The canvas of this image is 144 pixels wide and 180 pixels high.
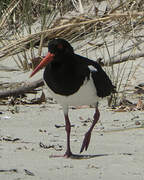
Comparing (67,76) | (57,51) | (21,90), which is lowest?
(21,90)

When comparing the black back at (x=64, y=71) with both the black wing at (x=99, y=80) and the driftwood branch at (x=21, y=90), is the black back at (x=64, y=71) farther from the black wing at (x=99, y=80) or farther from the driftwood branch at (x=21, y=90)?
the driftwood branch at (x=21, y=90)

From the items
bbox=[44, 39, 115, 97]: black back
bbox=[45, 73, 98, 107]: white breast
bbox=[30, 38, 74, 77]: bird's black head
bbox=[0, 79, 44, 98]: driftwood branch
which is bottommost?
bbox=[0, 79, 44, 98]: driftwood branch

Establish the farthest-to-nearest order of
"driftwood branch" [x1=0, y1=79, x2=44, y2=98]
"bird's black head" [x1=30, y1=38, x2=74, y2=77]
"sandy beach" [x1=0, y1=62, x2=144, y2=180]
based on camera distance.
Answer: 1. "driftwood branch" [x1=0, y1=79, x2=44, y2=98]
2. "bird's black head" [x1=30, y1=38, x2=74, y2=77]
3. "sandy beach" [x1=0, y1=62, x2=144, y2=180]

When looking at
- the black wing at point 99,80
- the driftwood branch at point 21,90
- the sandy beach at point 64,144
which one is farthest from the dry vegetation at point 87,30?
the black wing at point 99,80

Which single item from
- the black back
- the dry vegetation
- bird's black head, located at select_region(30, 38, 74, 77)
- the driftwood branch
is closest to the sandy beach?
the driftwood branch

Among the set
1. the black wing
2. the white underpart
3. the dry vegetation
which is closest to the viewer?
the white underpart

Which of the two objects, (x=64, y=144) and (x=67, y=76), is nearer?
(x=67, y=76)

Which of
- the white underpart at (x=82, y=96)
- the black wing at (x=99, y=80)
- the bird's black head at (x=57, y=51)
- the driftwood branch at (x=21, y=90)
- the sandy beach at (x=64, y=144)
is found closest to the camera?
the sandy beach at (x=64, y=144)

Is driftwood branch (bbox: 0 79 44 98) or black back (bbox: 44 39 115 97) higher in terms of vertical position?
black back (bbox: 44 39 115 97)

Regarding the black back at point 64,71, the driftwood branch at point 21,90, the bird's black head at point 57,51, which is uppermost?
the bird's black head at point 57,51

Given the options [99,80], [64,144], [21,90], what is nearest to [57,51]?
[99,80]

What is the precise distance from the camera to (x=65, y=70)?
14.1ft

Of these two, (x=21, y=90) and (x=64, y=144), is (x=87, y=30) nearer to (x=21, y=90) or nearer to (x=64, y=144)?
(x=21, y=90)

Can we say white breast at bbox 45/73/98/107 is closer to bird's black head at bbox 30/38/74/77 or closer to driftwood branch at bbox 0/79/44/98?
bird's black head at bbox 30/38/74/77
